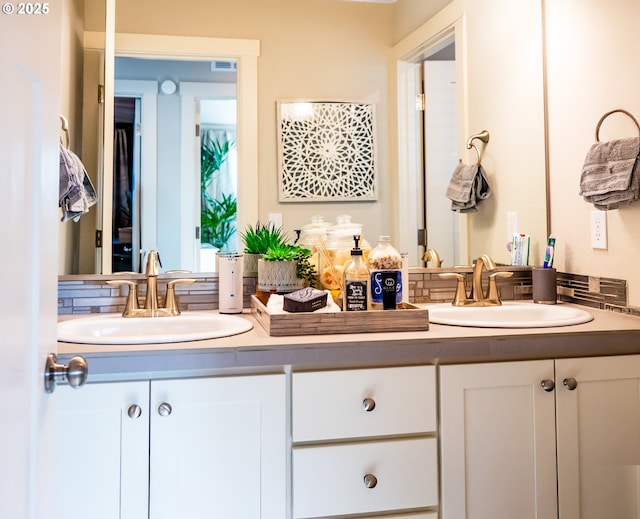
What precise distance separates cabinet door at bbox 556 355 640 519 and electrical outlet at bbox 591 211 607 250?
442mm

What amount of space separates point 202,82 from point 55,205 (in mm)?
1073

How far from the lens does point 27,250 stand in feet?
2.67

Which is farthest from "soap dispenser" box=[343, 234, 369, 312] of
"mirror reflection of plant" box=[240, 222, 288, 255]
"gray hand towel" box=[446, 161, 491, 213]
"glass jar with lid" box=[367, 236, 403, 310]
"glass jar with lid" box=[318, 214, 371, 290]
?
"gray hand towel" box=[446, 161, 491, 213]

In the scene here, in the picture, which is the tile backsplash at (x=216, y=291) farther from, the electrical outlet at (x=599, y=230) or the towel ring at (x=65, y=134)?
the towel ring at (x=65, y=134)

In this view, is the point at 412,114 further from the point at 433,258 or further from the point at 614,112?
the point at 614,112

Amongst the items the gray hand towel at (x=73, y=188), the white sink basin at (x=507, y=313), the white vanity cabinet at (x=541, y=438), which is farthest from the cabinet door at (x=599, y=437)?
the gray hand towel at (x=73, y=188)

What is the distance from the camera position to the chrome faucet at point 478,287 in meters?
1.97

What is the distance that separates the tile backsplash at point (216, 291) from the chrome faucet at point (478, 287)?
8cm

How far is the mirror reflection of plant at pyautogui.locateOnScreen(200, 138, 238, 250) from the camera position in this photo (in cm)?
189

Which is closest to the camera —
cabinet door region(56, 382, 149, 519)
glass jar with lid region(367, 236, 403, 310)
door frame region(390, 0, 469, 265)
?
cabinet door region(56, 382, 149, 519)

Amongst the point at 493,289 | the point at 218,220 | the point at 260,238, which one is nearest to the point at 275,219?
the point at 260,238

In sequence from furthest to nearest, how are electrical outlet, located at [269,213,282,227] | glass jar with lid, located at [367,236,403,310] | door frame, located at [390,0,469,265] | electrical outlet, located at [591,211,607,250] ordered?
door frame, located at [390,0,469,265]
electrical outlet, located at [269,213,282,227]
electrical outlet, located at [591,211,607,250]
glass jar with lid, located at [367,236,403,310]

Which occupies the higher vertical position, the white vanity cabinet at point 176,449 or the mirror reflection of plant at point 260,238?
the mirror reflection of plant at point 260,238

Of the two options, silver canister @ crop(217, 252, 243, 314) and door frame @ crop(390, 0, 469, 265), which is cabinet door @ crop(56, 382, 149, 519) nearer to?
silver canister @ crop(217, 252, 243, 314)
